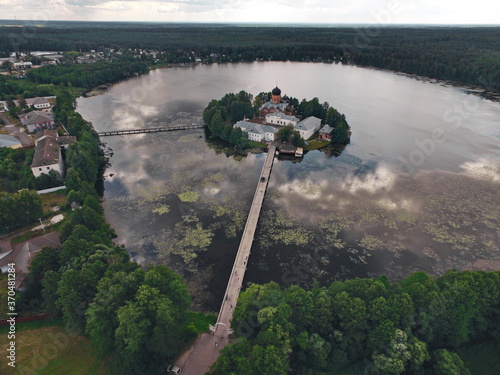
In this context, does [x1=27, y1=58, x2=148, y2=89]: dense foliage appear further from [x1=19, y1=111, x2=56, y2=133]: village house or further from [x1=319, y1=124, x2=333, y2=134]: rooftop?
[x1=319, y1=124, x2=333, y2=134]: rooftop

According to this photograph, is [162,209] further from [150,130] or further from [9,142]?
[9,142]

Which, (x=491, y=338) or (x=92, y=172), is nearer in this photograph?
(x=491, y=338)

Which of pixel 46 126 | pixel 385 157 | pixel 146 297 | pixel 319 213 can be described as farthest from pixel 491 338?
pixel 46 126

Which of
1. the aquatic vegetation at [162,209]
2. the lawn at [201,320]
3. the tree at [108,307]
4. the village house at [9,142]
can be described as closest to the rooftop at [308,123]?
the aquatic vegetation at [162,209]

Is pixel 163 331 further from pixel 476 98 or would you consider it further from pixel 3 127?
pixel 476 98

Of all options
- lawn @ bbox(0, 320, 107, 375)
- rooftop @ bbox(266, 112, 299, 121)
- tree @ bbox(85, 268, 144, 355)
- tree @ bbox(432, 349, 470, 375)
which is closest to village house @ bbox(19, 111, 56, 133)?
rooftop @ bbox(266, 112, 299, 121)

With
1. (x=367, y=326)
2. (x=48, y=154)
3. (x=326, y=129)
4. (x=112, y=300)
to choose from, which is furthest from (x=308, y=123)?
(x=112, y=300)

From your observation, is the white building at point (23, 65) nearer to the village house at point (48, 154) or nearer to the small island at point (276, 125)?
the village house at point (48, 154)
